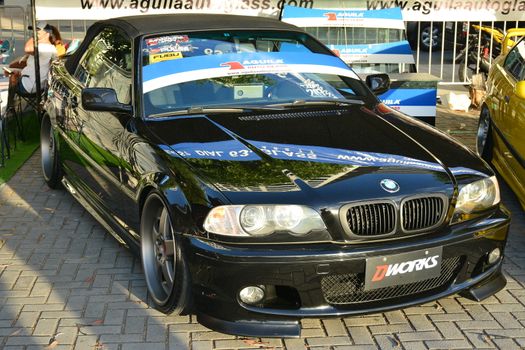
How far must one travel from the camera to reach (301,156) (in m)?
4.57

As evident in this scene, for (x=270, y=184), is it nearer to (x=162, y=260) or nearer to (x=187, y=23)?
(x=162, y=260)

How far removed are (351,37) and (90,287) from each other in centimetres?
547

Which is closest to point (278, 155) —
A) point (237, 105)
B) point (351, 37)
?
point (237, 105)

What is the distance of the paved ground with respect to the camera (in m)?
4.40

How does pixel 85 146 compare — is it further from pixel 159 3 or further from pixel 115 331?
pixel 159 3

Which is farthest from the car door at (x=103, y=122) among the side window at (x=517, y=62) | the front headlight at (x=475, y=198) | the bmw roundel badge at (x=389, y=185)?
the side window at (x=517, y=62)

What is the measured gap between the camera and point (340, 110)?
545cm

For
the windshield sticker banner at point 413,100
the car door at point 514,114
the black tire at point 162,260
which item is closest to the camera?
the black tire at point 162,260

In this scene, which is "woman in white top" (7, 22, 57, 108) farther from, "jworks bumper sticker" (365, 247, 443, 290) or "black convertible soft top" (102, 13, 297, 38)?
"jworks bumper sticker" (365, 247, 443, 290)

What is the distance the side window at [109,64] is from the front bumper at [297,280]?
5.43 ft

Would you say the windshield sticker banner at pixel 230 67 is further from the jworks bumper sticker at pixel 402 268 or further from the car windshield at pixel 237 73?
the jworks bumper sticker at pixel 402 268

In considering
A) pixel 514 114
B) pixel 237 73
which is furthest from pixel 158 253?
pixel 514 114

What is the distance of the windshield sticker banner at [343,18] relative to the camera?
31.9 feet

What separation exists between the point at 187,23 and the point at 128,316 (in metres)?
2.16
